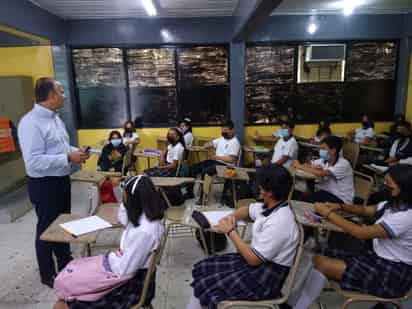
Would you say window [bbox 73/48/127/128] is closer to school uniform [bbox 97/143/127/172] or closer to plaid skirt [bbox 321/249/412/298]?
school uniform [bbox 97/143/127/172]

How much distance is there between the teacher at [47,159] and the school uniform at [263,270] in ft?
4.54

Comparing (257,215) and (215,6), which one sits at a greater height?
(215,6)

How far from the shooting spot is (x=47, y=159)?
→ 7.98 ft

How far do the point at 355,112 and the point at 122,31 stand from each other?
4.67 m

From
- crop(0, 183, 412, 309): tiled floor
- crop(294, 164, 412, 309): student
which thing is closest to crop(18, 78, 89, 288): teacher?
crop(0, 183, 412, 309): tiled floor

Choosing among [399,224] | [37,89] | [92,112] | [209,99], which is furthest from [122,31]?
[399,224]

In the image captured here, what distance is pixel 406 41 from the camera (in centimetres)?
629

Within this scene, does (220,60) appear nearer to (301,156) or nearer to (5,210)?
(301,156)

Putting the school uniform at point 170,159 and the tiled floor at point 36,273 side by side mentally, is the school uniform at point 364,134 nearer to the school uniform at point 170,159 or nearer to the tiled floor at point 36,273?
the school uniform at point 170,159

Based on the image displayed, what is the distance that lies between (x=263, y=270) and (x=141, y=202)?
737 mm

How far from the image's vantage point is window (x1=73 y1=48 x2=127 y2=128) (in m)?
6.27

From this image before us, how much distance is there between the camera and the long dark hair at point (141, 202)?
180 centimetres

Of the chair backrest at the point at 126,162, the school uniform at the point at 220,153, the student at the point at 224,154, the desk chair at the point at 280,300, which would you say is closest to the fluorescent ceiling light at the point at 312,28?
the student at the point at 224,154

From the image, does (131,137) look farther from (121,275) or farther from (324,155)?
(121,275)
